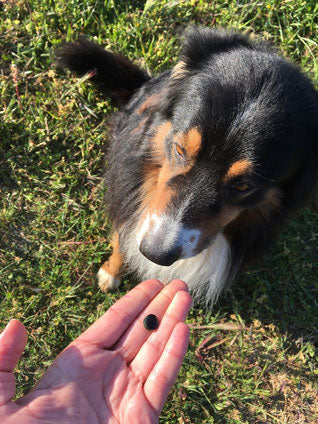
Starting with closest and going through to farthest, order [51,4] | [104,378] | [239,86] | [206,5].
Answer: [239,86] < [104,378] < [51,4] < [206,5]

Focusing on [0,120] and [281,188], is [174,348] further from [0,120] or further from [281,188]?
[0,120]

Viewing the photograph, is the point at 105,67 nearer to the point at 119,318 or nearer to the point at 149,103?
the point at 149,103

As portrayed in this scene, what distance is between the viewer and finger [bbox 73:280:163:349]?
2148 millimetres

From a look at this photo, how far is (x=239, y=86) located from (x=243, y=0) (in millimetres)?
2368

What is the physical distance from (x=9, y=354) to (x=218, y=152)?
1395 mm

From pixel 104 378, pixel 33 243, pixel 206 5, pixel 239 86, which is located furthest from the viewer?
pixel 206 5

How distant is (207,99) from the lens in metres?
1.93

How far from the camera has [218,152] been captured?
1.90 m

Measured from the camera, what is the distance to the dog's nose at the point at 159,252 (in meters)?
1.98

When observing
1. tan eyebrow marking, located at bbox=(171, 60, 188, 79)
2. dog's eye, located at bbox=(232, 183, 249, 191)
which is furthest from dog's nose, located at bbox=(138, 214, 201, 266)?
tan eyebrow marking, located at bbox=(171, 60, 188, 79)

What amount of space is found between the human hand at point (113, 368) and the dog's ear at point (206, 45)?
55.8 inches

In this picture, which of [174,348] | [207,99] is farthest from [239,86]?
[174,348]

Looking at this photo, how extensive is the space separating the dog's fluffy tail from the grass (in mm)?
177

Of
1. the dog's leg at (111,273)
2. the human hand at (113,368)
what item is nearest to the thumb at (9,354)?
the human hand at (113,368)
